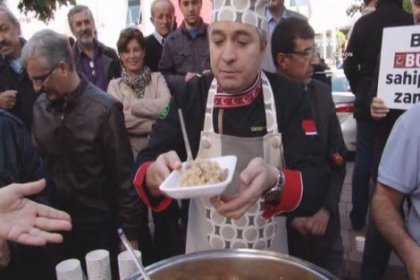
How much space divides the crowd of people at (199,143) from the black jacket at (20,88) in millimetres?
10

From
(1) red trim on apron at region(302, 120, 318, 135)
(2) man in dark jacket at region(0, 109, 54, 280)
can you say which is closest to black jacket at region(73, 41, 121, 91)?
(2) man in dark jacket at region(0, 109, 54, 280)

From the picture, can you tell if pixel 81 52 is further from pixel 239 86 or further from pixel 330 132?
pixel 239 86

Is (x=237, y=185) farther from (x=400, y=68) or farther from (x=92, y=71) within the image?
(x=92, y=71)

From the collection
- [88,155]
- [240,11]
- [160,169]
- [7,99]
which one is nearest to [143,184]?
[160,169]

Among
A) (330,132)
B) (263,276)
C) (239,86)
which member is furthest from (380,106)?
(263,276)

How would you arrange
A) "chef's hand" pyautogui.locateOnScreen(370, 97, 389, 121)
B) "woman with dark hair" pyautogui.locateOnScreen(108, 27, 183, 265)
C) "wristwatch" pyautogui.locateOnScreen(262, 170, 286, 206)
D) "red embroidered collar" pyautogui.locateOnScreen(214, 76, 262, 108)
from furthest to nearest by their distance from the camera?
"woman with dark hair" pyautogui.locateOnScreen(108, 27, 183, 265) → "chef's hand" pyautogui.locateOnScreen(370, 97, 389, 121) → "red embroidered collar" pyautogui.locateOnScreen(214, 76, 262, 108) → "wristwatch" pyautogui.locateOnScreen(262, 170, 286, 206)

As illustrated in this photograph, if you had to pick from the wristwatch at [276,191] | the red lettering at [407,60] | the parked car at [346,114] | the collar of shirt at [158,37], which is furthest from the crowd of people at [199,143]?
the parked car at [346,114]

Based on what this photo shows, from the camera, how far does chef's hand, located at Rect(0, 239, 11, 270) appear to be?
1.52m

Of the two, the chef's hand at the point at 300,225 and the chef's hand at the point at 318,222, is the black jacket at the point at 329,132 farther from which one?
the chef's hand at the point at 300,225

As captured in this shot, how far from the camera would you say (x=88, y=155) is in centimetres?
225

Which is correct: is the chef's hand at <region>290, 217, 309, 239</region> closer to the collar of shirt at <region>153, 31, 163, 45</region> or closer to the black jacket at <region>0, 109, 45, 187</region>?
the black jacket at <region>0, 109, 45, 187</region>

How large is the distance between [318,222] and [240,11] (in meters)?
1.05

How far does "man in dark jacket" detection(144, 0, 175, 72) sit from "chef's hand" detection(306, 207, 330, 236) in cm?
249

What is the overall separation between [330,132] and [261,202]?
838 millimetres
